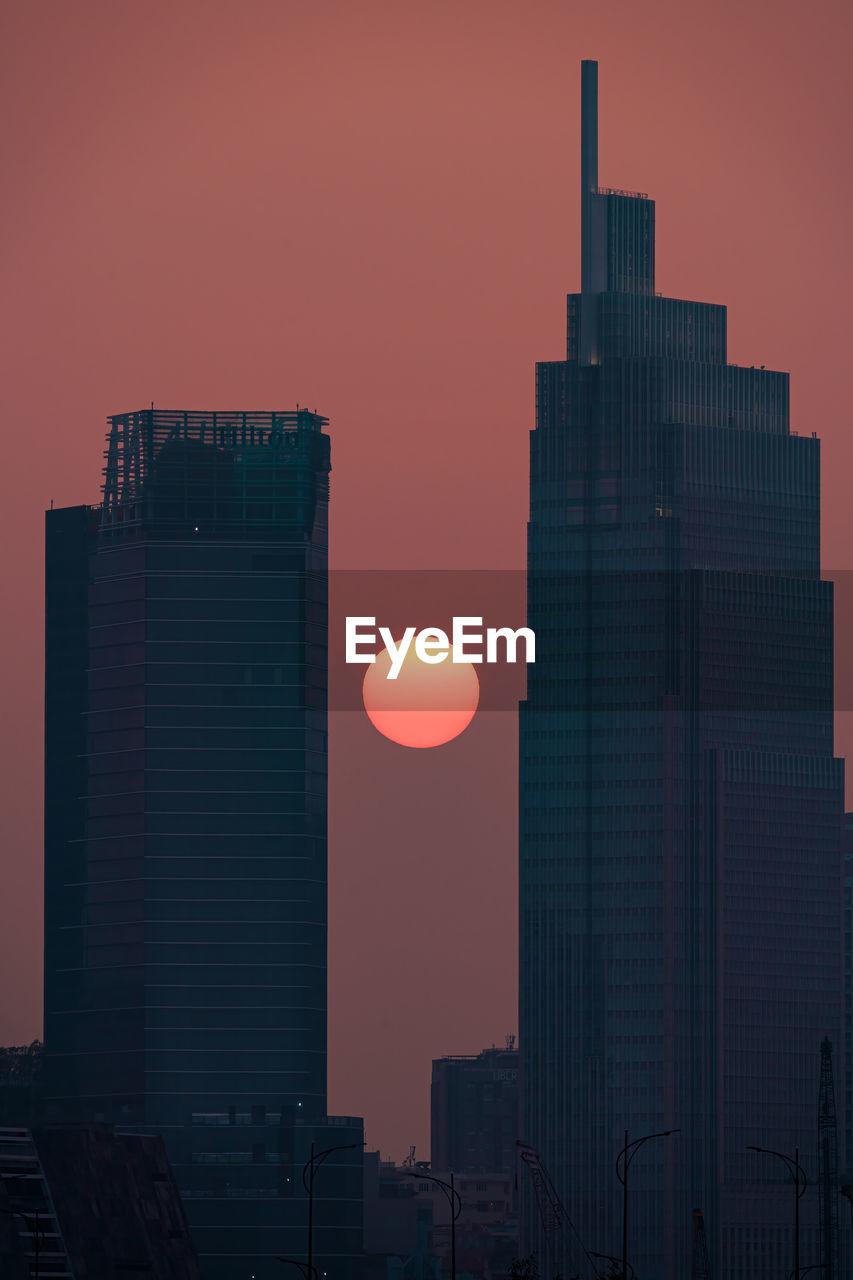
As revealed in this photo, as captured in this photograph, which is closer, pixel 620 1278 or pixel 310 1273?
pixel 310 1273

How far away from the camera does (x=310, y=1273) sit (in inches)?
6698

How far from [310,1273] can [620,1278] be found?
24.2m

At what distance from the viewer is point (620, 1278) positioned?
608 ft
